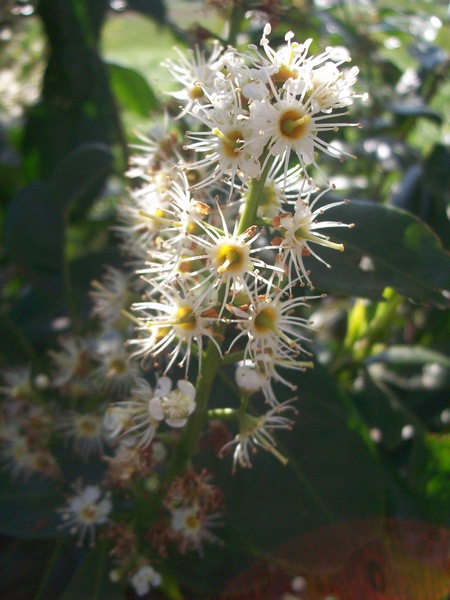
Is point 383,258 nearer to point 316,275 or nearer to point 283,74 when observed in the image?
point 316,275

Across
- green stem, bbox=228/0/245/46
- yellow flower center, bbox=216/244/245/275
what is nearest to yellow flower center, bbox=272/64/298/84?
yellow flower center, bbox=216/244/245/275

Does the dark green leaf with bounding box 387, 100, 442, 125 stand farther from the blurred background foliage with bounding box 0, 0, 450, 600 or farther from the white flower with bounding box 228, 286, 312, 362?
the white flower with bounding box 228, 286, 312, 362

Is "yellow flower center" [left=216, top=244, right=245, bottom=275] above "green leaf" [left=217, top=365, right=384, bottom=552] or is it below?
above

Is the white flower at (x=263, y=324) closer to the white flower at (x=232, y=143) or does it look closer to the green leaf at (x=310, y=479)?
the white flower at (x=232, y=143)

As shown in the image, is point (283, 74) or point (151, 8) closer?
point (283, 74)

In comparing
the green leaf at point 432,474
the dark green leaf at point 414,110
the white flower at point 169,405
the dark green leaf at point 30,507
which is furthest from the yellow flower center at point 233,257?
the dark green leaf at point 414,110

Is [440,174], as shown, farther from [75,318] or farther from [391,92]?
[75,318]

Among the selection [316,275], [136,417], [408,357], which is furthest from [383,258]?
Answer: [408,357]

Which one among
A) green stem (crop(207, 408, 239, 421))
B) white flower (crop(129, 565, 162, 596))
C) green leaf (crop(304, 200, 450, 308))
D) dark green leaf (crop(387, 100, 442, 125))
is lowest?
white flower (crop(129, 565, 162, 596))
